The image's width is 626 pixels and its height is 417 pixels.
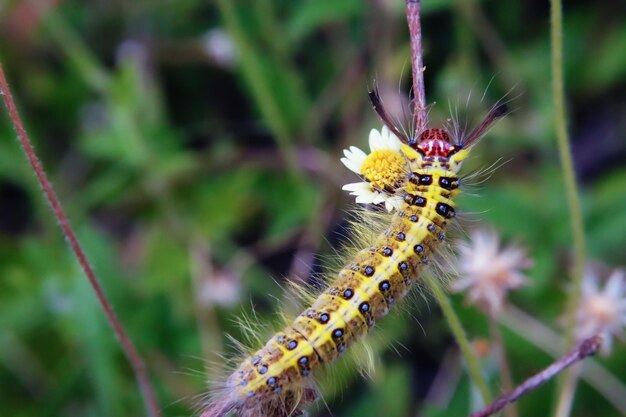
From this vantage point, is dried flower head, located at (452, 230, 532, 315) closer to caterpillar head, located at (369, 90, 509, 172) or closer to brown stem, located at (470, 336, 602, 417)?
caterpillar head, located at (369, 90, 509, 172)

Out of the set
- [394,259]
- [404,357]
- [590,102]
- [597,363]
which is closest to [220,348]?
[404,357]

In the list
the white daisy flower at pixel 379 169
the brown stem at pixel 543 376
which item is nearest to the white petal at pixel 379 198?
the white daisy flower at pixel 379 169

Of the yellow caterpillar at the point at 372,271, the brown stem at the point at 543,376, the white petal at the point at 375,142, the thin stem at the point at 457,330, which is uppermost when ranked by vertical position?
the white petal at the point at 375,142

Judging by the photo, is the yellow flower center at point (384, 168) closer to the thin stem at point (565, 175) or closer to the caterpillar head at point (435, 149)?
the caterpillar head at point (435, 149)

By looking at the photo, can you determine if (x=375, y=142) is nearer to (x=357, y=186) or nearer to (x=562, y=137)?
(x=357, y=186)

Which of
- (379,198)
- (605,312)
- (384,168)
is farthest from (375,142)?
(605,312)

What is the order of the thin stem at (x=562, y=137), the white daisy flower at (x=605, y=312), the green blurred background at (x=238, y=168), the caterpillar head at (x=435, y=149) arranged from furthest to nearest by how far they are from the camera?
the green blurred background at (x=238, y=168) < the white daisy flower at (x=605, y=312) < the thin stem at (x=562, y=137) < the caterpillar head at (x=435, y=149)

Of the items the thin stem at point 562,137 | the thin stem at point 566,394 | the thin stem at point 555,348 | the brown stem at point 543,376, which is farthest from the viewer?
the thin stem at point 555,348

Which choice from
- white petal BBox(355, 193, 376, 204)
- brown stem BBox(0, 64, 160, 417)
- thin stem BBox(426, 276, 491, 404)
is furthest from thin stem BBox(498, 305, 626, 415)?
brown stem BBox(0, 64, 160, 417)
